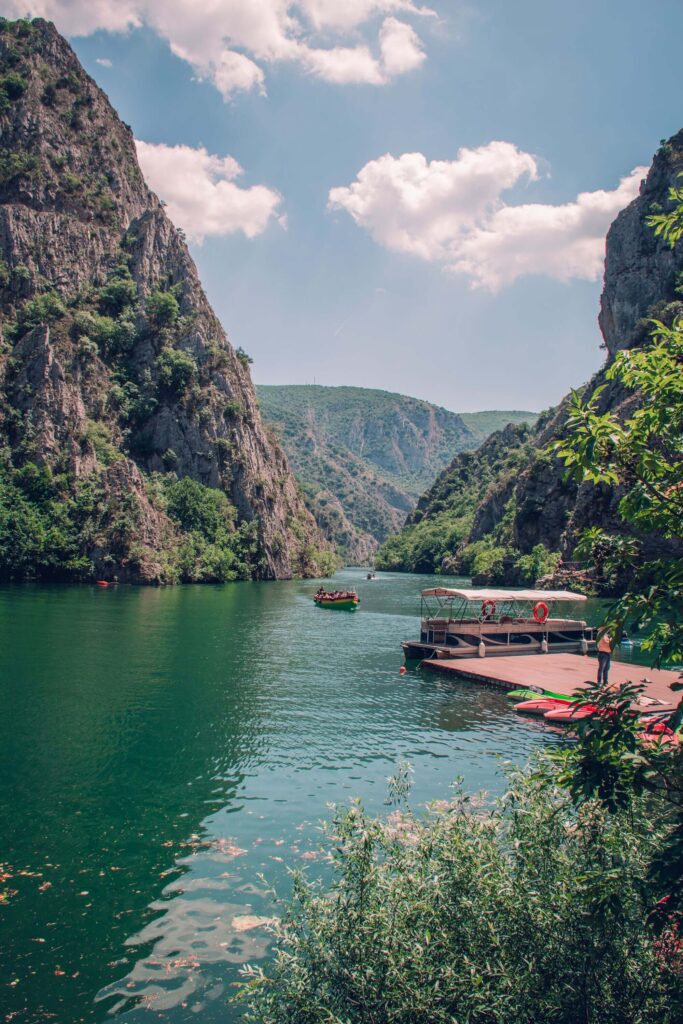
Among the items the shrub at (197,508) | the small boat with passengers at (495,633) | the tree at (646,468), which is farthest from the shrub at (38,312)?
the tree at (646,468)

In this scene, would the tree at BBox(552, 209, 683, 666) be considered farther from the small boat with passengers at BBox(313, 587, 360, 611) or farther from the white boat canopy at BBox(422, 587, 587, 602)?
the small boat with passengers at BBox(313, 587, 360, 611)

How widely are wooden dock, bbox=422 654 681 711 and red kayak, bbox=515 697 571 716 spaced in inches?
59.9

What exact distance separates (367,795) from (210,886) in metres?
6.33

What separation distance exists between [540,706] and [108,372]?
11215 centimetres

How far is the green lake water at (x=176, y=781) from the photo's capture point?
10.8 metres

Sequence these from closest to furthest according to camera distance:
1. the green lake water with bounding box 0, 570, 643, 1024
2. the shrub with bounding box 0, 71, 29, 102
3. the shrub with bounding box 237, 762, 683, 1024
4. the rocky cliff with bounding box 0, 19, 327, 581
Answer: the shrub with bounding box 237, 762, 683, 1024 → the green lake water with bounding box 0, 570, 643, 1024 → the rocky cliff with bounding box 0, 19, 327, 581 → the shrub with bounding box 0, 71, 29, 102

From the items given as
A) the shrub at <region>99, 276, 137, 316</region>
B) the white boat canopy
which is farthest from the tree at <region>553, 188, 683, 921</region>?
the shrub at <region>99, 276, 137, 316</region>

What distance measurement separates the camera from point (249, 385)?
14900 cm

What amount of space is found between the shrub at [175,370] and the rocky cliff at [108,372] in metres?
0.29

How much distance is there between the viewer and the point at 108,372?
396 ft

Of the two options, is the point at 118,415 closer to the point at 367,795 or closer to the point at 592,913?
the point at 367,795

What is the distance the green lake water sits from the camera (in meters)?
10.8

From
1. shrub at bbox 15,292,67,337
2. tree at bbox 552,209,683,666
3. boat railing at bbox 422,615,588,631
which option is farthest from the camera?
shrub at bbox 15,292,67,337

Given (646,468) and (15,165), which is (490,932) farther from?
(15,165)
